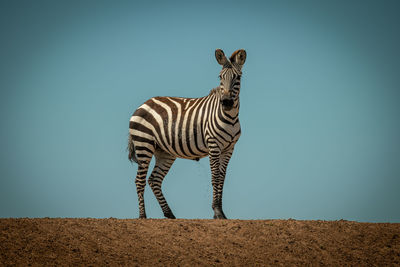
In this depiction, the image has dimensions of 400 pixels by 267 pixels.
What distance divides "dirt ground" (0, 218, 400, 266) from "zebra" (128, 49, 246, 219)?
2322 millimetres

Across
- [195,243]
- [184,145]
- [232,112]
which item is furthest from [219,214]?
[232,112]

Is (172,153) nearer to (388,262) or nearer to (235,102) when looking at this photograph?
(235,102)

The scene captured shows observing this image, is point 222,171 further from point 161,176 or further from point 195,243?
point 195,243

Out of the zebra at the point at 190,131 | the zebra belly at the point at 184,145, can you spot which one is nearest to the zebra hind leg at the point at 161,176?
the zebra at the point at 190,131

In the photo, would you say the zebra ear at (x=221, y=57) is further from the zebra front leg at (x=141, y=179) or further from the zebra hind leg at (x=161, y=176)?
the zebra front leg at (x=141, y=179)

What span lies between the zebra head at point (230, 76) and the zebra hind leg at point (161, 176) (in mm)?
3220

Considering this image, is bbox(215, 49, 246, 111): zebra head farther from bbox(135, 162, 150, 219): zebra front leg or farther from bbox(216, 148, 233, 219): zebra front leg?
bbox(135, 162, 150, 219): zebra front leg

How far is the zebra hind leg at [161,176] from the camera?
14.7m

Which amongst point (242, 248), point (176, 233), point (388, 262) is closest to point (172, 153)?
point (176, 233)

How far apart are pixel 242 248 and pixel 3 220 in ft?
18.8

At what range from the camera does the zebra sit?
13188 millimetres

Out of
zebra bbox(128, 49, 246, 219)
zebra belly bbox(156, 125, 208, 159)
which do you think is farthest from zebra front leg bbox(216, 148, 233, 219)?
zebra belly bbox(156, 125, 208, 159)

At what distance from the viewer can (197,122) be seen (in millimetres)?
14086

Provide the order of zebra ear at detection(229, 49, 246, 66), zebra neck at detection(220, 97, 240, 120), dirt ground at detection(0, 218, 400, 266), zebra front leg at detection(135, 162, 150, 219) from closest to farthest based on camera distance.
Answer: dirt ground at detection(0, 218, 400, 266) < zebra neck at detection(220, 97, 240, 120) < zebra ear at detection(229, 49, 246, 66) < zebra front leg at detection(135, 162, 150, 219)
